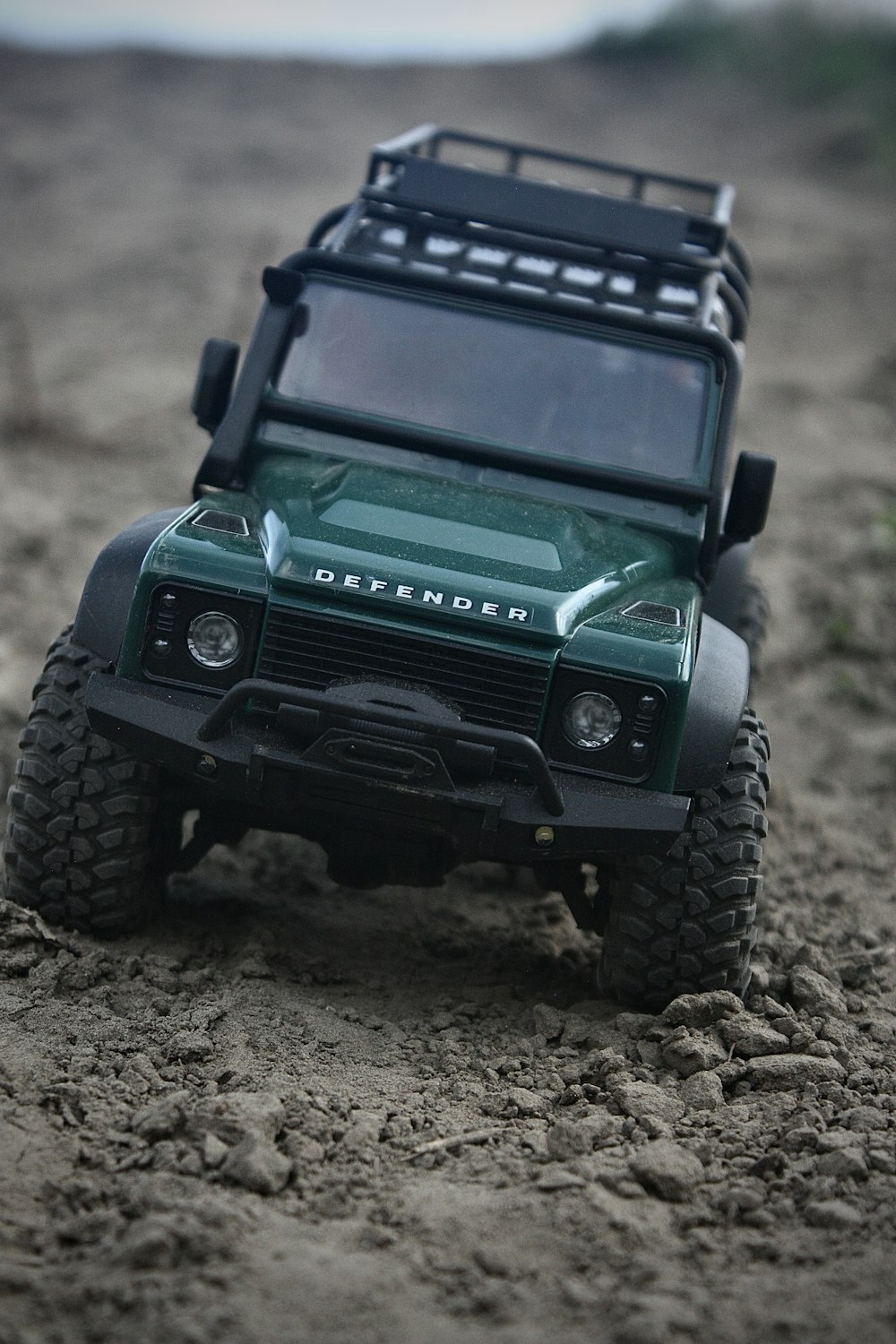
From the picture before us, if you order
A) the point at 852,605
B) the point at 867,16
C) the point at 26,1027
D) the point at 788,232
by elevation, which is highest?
the point at 867,16

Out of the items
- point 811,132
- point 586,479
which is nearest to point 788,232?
point 811,132

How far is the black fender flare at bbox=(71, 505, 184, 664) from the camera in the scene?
4.64 meters

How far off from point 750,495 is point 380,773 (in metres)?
1.89

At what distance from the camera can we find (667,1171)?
377 centimetres

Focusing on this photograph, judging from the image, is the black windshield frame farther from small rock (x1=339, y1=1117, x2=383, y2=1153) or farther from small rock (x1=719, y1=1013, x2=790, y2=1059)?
small rock (x1=339, y1=1117, x2=383, y2=1153)

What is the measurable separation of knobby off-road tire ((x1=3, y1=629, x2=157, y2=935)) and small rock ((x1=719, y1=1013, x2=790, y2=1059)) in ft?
5.86

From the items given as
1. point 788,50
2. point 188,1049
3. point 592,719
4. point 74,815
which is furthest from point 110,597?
point 788,50

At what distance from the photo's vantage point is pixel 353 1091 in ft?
13.8

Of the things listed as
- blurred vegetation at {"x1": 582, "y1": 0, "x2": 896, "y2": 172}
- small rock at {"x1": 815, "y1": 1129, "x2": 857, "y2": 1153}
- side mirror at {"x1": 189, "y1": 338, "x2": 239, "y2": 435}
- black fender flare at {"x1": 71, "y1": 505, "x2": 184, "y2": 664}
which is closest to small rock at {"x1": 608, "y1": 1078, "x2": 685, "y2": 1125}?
small rock at {"x1": 815, "y1": 1129, "x2": 857, "y2": 1153}

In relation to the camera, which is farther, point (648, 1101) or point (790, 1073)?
point (790, 1073)

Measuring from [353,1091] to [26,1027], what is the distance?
914 millimetres

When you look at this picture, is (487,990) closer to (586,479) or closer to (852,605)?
(586,479)

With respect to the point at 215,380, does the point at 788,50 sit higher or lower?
Answer: higher

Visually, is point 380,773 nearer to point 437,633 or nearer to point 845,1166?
point 437,633
